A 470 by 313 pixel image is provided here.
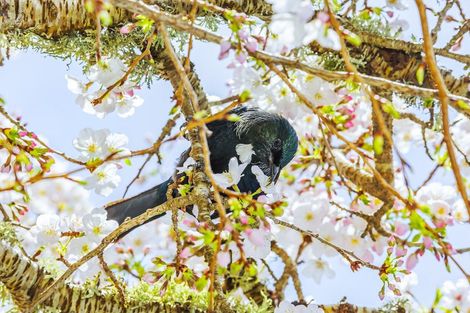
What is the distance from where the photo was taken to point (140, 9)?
101cm

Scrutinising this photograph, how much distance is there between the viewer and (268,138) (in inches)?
85.4

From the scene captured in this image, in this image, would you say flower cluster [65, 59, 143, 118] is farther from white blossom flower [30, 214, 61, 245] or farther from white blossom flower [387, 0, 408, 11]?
white blossom flower [387, 0, 408, 11]

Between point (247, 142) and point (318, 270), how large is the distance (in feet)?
2.42

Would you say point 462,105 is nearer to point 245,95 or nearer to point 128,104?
point 245,95

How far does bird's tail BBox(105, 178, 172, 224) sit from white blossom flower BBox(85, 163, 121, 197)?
560mm

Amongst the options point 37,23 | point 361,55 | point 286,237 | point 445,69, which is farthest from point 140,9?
A: point 286,237

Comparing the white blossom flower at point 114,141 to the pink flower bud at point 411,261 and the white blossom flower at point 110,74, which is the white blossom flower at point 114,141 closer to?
the white blossom flower at point 110,74

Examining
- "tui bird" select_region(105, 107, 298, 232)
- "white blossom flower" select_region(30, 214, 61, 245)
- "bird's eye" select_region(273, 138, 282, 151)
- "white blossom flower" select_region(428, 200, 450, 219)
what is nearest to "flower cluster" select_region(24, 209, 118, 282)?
"white blossom flower" select_region(30, 214, 61, 245)

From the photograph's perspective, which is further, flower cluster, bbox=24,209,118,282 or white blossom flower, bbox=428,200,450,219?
white blossom flower, bbox=428,200,450,219

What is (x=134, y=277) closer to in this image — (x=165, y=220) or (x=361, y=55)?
(x=165, y=220)

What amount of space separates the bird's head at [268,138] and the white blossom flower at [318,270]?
0.56 metres

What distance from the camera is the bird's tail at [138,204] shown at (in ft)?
7.36

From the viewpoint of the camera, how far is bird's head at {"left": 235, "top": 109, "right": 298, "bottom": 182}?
2.10m

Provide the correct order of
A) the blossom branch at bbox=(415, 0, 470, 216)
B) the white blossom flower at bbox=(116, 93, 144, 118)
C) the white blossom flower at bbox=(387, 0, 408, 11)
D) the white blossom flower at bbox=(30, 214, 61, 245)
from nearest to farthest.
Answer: the blossom branch at bbox=(415, 0, 470, 216)
the white blossom flower at bbox=(30, 214, 61, 245)
the white blossom flower at bbox=(116, 93, 144, 118)
the white blossom flower at bbox=(387, 0, 408, 11)
